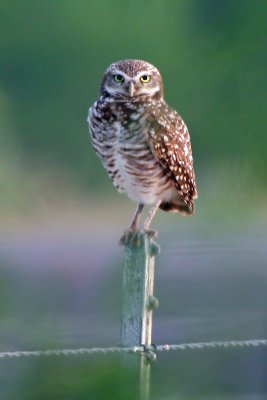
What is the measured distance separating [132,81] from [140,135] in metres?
0.11

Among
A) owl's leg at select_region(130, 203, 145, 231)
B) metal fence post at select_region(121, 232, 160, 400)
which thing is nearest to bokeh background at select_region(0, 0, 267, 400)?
owl's leg at select_region(130, 203, 145, 231)

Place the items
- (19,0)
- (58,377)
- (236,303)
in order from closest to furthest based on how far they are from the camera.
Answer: (58,377) → (236,303) → (19,0)

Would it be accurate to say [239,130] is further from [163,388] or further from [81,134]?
[163,388]

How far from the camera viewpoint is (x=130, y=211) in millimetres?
4988

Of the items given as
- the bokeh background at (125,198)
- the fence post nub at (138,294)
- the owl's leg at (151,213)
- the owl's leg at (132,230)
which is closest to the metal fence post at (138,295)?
the fence post nub at (138,294)

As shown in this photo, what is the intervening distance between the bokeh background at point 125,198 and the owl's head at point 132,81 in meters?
0.80

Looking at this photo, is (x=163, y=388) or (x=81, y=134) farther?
(x=81, y=134)

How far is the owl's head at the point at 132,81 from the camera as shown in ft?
9.49

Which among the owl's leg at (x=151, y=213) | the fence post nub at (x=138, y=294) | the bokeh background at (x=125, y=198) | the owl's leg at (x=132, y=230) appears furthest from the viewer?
the bokeh background at (x=125, y=198)

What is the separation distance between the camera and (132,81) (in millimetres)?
2893

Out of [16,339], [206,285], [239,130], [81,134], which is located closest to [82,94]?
[81,134]

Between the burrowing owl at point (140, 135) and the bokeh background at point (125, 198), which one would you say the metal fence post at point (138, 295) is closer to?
the burrowing owl at point (140, 135)

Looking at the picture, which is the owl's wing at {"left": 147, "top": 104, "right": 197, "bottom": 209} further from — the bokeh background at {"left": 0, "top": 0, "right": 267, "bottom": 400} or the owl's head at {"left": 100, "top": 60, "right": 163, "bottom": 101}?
the bokeh background at {"left": 0, "top": 0, "right": 267, "bottom": 400}

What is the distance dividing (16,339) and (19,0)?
238 cm
